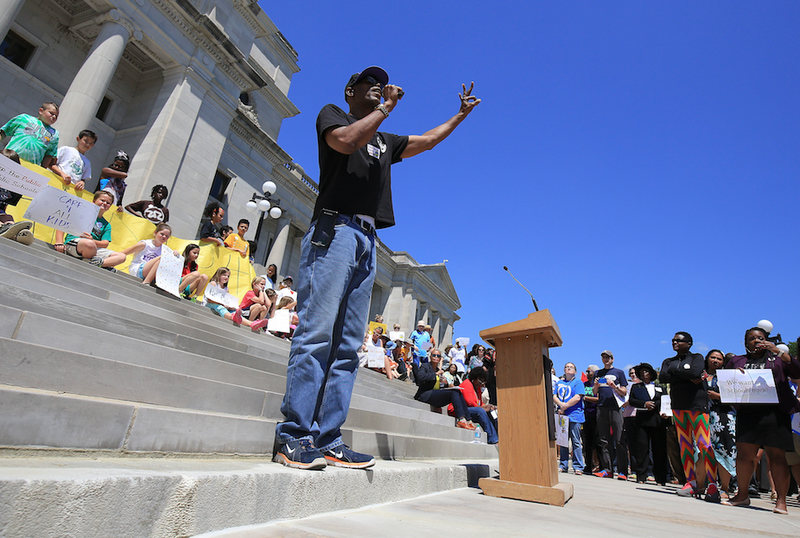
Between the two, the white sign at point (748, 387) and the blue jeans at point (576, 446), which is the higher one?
the white sign at point (748, 387)

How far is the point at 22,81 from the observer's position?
40.3ft

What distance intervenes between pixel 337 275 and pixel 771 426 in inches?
204

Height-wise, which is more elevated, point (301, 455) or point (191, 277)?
point (191, 277)

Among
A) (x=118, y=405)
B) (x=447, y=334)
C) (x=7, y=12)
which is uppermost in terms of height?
(x=447, y=334)

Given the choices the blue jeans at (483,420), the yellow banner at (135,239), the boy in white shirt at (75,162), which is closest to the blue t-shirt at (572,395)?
the blue jeans at (483,420)

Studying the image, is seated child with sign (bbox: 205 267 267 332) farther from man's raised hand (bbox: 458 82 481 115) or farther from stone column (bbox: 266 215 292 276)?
stone column (bbox: 266 215 292 276)

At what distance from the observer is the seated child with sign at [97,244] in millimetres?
5977

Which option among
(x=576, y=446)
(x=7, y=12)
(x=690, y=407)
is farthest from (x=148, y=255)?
(x=576, y=446)

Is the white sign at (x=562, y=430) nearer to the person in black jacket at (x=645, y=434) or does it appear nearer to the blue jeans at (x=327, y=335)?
the person in black jacket at (x=645, y=434)

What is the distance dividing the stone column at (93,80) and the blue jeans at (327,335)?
1162cm

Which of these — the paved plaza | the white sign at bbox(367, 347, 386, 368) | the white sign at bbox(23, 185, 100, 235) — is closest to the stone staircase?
the paved plaza

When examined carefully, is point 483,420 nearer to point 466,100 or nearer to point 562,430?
point 562,430

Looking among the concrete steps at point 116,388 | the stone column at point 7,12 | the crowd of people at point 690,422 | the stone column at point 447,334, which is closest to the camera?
the concrete steps at point 116,388

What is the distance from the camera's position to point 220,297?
26.1 feet
